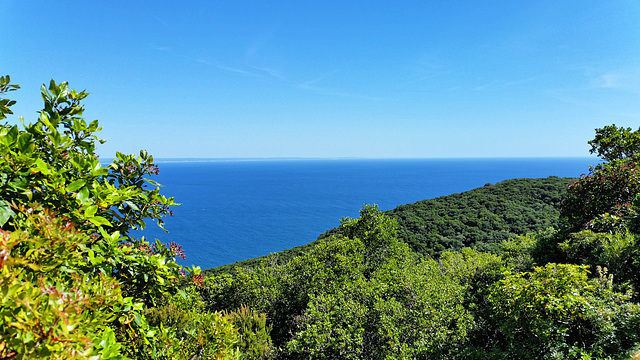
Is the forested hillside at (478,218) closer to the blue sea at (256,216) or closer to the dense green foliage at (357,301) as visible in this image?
the dense green foliage at (357,301)

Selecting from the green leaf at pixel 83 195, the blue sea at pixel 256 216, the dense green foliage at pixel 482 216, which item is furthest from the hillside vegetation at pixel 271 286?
the blue sea at pixel 256 216

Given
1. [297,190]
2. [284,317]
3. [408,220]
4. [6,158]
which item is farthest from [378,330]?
[297,190]

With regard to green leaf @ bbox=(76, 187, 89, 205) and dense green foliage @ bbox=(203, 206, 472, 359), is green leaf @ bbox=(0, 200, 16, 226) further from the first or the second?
dense green foliage @ bbox=(203, 206, 472, 359)

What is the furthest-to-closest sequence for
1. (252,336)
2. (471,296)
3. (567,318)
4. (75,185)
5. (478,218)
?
(478,218), (471,296), (252,336), (567,318), (75,185)

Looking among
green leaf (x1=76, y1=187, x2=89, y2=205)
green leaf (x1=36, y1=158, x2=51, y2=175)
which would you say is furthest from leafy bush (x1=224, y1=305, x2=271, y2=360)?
green leaf (x1=36, y1=158, x2=51, y2=175)

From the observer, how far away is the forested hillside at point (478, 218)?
29.3 m

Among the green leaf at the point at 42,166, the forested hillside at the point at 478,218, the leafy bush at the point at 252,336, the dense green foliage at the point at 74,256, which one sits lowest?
the forested hillside at the point at 478,218

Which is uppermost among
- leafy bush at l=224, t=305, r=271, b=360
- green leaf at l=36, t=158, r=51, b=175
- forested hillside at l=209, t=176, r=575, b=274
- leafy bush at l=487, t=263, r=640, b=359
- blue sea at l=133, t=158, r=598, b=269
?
green leaf at l=36, t=158, r=51, b=175

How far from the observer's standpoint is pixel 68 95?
10.6 ft

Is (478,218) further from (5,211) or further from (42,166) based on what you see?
(5,211)

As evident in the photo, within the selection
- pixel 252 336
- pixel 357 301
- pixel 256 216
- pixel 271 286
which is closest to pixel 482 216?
pixel 271 286

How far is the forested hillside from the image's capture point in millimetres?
29344

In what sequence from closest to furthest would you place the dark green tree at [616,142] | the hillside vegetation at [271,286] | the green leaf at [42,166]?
the hillside vegetation at [271,286] < the green leaf at [42,166] < the dark green tree at [616,142]

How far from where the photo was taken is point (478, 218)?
110 ft
